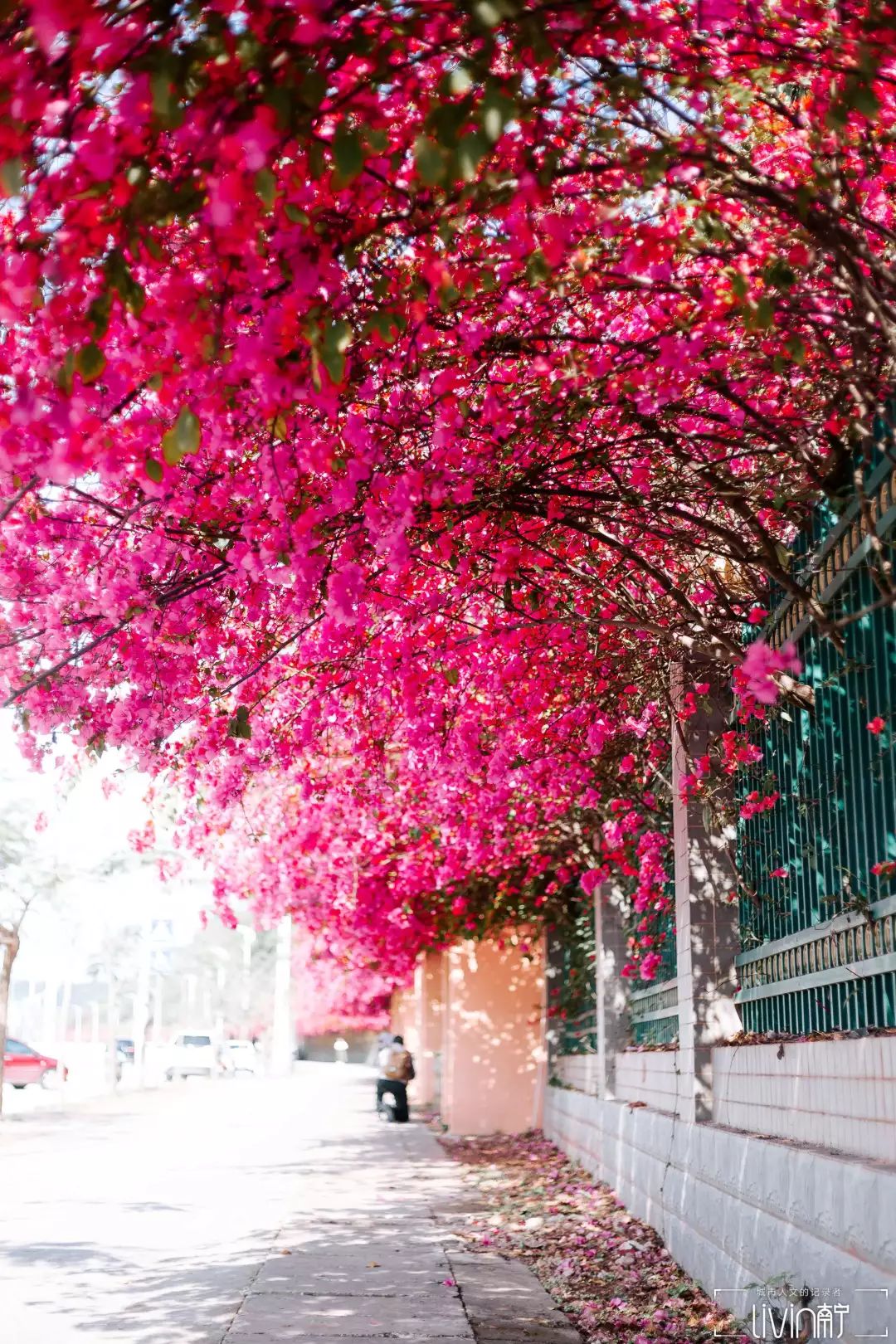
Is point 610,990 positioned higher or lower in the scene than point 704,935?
lower

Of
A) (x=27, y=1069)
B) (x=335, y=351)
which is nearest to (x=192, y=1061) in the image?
(x=27, y=1069)

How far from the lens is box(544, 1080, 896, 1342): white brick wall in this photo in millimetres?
4453

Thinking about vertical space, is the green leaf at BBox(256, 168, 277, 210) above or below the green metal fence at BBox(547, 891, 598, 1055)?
above

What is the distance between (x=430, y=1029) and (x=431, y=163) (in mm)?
28734

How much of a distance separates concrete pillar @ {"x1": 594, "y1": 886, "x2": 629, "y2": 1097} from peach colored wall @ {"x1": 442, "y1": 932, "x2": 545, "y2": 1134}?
20.9 ft

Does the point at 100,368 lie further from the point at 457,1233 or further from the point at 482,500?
the point at 457,1233

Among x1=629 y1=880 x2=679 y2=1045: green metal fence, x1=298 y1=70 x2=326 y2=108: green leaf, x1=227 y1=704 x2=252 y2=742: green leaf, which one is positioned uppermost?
x1=298 y1=70 x2=326 y2=108: green leaf

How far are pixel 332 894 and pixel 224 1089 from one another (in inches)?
1015

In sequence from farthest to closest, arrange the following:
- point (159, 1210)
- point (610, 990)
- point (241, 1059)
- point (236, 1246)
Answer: point (241, 1059) → point (610, 990) → point (159, 1210) → point (236, 1246)

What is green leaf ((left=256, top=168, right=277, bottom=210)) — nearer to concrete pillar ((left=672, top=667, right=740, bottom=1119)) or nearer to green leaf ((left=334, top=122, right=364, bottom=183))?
green leaf ((left=334, top=122, right=364, bottom=183))

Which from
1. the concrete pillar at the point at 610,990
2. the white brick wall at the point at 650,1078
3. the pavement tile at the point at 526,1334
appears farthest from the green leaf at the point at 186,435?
the concrete pillar at the point at 610,990

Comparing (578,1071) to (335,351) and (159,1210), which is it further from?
(335,351)

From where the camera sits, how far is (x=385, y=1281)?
7.89m

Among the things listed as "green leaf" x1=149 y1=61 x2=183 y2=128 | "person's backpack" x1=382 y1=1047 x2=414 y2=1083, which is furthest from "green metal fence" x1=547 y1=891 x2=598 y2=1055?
"green leaf" x1=149 y1=61 x2=183 y2=128
